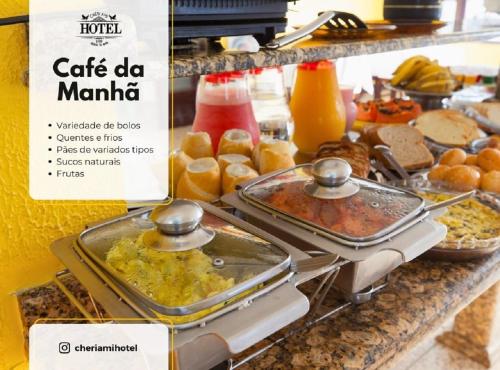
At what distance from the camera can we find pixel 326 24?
2.77 ft

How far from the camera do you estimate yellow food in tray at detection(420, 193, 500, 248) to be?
2.52 feet

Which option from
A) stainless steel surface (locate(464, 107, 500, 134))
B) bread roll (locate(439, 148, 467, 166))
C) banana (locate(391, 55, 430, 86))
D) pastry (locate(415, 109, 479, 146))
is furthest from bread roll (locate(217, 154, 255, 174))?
banana (locate(391, 55, 430, 86))

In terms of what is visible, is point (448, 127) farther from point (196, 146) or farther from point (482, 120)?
point (196, 146)

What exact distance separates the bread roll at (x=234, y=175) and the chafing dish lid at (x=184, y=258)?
0.23 metres

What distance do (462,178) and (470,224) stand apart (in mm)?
155

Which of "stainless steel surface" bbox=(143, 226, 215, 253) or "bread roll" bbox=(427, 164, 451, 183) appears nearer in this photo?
"stainless steel surface" bbox=(143, 226, 215, 253)

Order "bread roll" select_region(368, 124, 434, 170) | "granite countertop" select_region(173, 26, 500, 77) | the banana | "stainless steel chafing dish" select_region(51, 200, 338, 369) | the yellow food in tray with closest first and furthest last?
"stainless steel chafing dish" select_region(51, 200, 338, 369)
"granite countertop" select_region(173, 26, 500, 77)
the yellow food in tray
"bread roll" select_region(368, 124, 434, 170)
the banana

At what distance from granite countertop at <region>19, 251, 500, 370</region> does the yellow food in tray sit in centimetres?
5

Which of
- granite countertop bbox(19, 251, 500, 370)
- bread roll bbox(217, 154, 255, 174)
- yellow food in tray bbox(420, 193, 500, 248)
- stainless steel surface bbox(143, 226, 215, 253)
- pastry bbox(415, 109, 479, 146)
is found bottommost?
granite countertop bbox(19, 251, 500, 370)

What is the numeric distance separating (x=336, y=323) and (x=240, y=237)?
205 millimetres

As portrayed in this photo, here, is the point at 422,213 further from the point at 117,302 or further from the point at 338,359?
the point at 117,302

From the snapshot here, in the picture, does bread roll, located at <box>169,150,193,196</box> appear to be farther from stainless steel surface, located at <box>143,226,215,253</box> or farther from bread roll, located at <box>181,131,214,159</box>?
stainless steel surface, located at <box>143,226,215,253</box>

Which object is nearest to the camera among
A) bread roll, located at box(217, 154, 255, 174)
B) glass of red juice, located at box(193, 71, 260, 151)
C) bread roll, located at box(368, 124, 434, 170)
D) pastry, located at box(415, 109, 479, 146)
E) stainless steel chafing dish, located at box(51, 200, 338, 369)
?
stainless steel chafing dish, located at box(51, 200, 338, 369)

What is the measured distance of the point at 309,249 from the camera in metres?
0.59
